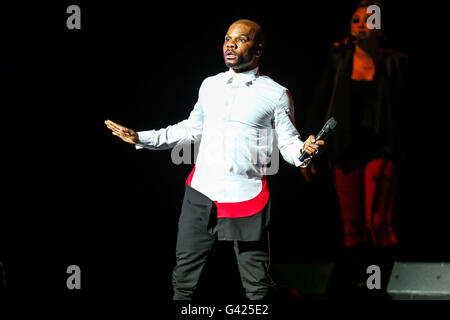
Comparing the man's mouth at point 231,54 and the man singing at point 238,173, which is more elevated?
the man's mouth at point 231,54

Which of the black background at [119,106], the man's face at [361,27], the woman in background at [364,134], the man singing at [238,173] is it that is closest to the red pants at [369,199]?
the woman in background at [364,134]

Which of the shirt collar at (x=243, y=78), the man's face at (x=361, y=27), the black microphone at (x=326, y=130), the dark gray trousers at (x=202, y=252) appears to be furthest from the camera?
the man's face at (x=361, y=27)

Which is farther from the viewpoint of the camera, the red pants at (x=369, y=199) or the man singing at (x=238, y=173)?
the red pants at (x=369, y=199)

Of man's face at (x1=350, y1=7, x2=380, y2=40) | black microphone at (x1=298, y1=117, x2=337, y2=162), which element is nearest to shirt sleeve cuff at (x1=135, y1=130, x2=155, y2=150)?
black microphone at (x1=298, y1=117, x2=337, y2=162)

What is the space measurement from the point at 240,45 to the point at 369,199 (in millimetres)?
1322

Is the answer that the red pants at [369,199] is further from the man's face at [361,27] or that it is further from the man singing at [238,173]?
the man singing at [238,173]

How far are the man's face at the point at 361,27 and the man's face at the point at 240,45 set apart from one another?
0.98m

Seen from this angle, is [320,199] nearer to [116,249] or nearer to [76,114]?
[116,249]

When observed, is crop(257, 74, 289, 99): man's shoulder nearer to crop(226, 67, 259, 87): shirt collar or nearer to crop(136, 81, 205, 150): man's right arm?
crop(226, 67, 259, 87): shirt collar

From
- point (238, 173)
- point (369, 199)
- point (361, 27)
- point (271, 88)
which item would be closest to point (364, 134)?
point (369, 199)

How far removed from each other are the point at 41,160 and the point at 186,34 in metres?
1.06

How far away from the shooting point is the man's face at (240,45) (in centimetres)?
311

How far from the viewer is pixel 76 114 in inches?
158
